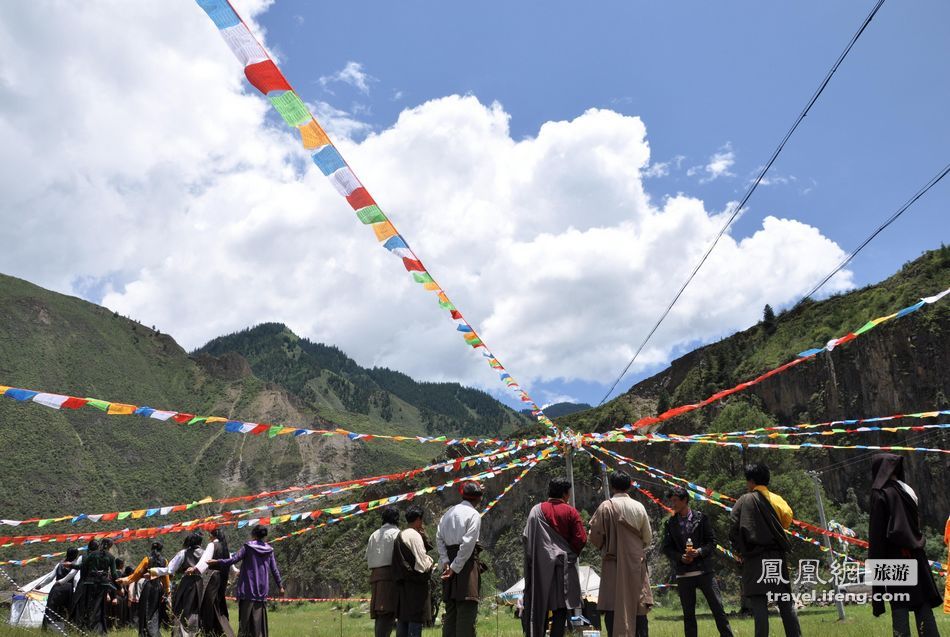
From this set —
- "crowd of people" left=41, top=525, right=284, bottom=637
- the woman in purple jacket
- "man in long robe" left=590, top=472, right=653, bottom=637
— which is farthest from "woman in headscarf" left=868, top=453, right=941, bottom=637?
the woman in purple jacket

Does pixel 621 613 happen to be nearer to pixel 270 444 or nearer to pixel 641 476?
pixel 641 476

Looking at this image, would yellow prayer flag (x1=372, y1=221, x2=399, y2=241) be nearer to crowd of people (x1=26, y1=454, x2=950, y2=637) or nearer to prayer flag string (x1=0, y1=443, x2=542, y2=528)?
crowd of people (x1=26, y1=454, x2=950, y2=637)

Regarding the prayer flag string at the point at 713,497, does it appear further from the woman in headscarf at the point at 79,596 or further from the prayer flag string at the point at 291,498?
the woman in headscarf at the point at 79,596

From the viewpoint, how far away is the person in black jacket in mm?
6996

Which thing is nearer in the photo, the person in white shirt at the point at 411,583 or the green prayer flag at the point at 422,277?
the person in white shirt at the point at 411,583

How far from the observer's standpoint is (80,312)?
407 feet

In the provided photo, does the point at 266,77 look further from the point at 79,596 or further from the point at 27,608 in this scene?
the point at 27,608

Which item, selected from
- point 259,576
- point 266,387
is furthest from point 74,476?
point 259,576

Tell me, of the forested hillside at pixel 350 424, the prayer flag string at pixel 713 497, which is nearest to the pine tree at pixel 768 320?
the forested hillside at pixel 350 424

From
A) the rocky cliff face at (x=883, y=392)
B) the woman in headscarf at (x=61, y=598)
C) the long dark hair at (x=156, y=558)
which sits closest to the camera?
the long dark hair at (x=156, y=558)

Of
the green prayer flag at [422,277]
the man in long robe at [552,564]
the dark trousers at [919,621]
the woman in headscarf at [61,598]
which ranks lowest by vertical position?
the woman in headscarf at [61,598]

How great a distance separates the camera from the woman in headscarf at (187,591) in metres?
9.02

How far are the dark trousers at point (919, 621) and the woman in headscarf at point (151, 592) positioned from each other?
8.83m

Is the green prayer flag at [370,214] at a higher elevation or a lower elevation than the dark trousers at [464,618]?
higher
